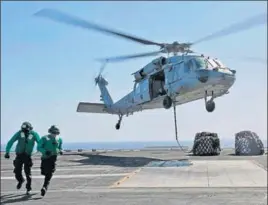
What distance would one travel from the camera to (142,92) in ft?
101

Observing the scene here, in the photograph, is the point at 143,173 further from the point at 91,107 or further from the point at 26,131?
the point at 91,107

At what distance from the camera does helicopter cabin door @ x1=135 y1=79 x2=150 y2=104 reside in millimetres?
30062

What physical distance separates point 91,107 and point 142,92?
10.0 meters

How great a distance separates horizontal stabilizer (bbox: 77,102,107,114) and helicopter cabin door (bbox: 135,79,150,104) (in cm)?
808

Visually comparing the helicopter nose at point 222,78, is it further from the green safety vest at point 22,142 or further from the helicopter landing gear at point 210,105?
the green safety vest at point 22,142

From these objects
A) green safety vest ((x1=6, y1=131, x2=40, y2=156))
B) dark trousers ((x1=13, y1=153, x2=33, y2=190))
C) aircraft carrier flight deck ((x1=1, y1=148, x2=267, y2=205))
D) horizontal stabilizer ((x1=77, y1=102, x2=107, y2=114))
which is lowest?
aircraft carrier flight deck ((x1=1, y1=148, x2=267, y2=205))

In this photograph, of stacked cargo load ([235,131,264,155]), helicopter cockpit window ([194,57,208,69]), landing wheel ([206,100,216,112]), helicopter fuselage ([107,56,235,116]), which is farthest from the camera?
stacked cargo load ([235,131,264,155])

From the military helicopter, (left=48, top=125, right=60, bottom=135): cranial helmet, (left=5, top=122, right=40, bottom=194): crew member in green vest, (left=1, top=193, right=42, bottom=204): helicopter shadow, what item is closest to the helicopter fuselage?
the military helicopter

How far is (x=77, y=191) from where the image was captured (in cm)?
1250

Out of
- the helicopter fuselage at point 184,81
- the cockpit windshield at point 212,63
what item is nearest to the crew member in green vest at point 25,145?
the helicopter fuselage at point 184,81

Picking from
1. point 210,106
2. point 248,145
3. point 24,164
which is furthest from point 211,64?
point 24,164

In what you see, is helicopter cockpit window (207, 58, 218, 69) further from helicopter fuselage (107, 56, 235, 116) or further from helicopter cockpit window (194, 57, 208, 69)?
helicopter cockpit window (194, 57, 208, 69)

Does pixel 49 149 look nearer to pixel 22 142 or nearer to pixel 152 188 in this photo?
pixel 22 142

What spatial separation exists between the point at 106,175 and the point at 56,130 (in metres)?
5.53
